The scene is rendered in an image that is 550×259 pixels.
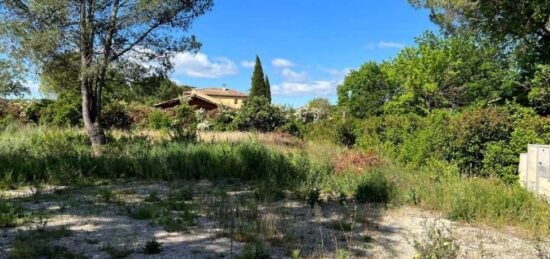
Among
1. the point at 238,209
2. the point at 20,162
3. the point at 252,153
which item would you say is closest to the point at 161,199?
the point at 238,209

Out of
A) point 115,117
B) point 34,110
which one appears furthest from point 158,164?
point 34,110

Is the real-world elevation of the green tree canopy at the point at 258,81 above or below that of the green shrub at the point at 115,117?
above

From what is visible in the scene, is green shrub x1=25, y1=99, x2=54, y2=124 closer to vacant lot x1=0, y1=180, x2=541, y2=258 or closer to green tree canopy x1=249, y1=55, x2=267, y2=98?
vacant lot x1=0, y1=180, x2=541, y2=258

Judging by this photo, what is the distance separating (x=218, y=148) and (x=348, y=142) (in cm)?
597

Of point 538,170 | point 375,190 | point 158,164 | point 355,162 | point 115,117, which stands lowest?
point 375,190

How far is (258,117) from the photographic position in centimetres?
2106

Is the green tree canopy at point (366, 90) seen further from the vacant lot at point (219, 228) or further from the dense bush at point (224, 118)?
the vacant lot at point (219, 228)

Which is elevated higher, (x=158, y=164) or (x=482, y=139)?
(x=482, y=139)

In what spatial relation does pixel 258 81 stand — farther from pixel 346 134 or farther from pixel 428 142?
pixel 428 142

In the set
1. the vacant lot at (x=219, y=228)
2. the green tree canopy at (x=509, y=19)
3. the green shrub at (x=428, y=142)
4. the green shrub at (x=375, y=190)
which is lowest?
the vacant lot at (x=219, y=228)

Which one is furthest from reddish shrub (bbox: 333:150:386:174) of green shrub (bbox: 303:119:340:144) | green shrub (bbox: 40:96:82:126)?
green shrub (bbox: 40:96:82:126)

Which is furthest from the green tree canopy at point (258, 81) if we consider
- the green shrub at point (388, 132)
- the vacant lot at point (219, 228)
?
the vacant lot at point (219, 228)

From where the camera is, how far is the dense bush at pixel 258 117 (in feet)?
68.9

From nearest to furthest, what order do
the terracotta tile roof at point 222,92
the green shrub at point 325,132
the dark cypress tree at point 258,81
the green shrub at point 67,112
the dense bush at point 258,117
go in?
the green shrub at point 325,132
the green shrub at point 67,112
the dense bush at point 258,117
the dark cypress tree at point 258,81
the terracotta tile roof at point 222,92
